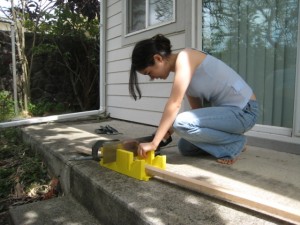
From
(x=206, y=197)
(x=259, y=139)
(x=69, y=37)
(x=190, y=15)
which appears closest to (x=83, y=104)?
(x=69, y=37)

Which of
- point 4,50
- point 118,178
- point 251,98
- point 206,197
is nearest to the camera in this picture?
point 206,197

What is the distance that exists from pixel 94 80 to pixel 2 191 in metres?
5.08

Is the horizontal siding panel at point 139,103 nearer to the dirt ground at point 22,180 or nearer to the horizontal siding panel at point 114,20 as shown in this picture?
the horizontal siding panel at point 114,20

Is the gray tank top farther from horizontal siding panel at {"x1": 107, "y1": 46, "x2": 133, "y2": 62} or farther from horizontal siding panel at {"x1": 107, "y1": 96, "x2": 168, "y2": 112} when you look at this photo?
horizontal siding panel at {"x1": 107, "y1": 46, "x2": 133, "y2": 62}

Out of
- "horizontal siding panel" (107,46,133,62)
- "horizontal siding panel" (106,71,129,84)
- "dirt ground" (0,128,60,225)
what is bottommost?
"dirt ground" (0,128,60,225)

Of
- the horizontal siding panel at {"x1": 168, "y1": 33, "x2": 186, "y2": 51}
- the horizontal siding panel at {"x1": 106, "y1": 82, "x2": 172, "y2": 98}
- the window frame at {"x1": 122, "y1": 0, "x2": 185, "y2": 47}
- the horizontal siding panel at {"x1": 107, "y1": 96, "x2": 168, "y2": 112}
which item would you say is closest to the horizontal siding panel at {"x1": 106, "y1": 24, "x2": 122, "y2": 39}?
the window frame at {"x1": 122, "y1": 0, "x2": 185, "y2": 47}

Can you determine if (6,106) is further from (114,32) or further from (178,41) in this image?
(178,41)

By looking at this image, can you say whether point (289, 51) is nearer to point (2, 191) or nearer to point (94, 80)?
point (2, 191)

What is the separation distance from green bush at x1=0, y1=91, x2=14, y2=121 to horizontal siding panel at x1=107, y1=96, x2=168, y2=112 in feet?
6.69

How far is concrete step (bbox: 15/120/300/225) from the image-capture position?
1.46 metres

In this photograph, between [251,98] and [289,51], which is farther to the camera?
[289,51]

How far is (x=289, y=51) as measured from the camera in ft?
8.91

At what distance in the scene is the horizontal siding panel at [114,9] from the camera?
5.32m

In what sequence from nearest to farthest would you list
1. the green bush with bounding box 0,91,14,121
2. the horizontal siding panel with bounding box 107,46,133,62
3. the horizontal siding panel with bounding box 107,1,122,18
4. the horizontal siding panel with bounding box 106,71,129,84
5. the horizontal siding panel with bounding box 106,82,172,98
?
the horizontal siding panel with bounding box 106,82,172,98 → the horizontal siding panel with bounding box 107,46,133,62 → the horizontal siding panel with bounding box 106,71,129,84 → the horizontal siding panel with bounding box 107,1,122,18 → the green bush with bounding box 0,91,14,121
